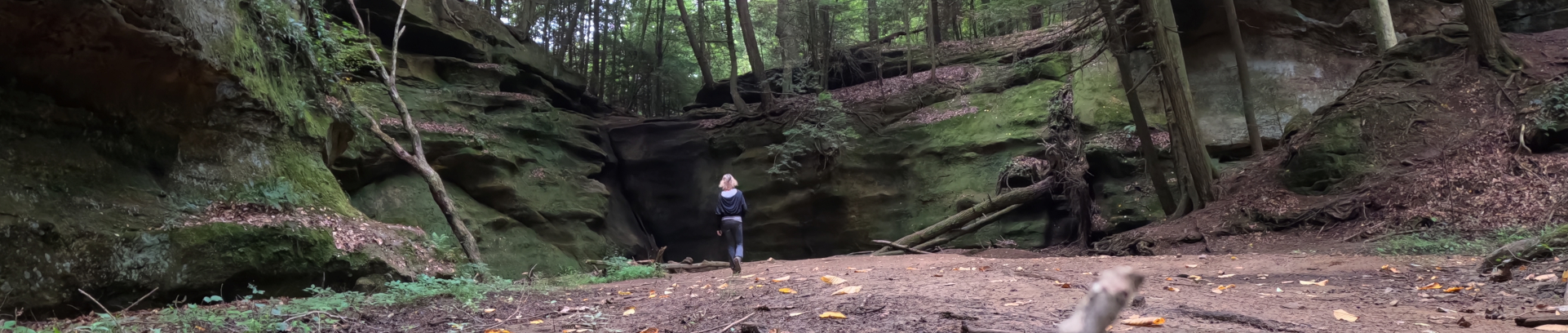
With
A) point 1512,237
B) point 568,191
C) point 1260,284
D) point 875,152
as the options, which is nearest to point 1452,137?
point 1512,237

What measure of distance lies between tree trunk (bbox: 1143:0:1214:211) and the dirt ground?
13.4ft

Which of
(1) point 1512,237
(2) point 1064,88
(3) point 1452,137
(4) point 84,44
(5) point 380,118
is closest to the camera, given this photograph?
(4) point 84,44

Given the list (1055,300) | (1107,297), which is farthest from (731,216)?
(1107,297)

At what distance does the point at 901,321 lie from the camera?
3518 mm

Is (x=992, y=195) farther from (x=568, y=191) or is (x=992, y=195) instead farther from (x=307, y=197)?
(x=307, y=197)

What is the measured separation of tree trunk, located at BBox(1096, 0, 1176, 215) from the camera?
10.6 metres

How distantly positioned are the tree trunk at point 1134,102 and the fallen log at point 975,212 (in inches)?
93.6

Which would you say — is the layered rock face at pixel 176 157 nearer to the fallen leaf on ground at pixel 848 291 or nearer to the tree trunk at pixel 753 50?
the fallen leaf on ground at pixel 848 291

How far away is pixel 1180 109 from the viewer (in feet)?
34.3

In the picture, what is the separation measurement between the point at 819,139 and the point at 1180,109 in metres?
9.15

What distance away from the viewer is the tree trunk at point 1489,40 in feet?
30.1

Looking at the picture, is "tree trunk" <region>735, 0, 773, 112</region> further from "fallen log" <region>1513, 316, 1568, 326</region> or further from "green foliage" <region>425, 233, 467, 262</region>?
"fallen log" <region>1513, 316, 1568, 326</region>

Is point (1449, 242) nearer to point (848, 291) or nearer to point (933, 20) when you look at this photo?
point (848, 291)

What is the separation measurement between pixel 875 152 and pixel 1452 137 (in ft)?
36.9
